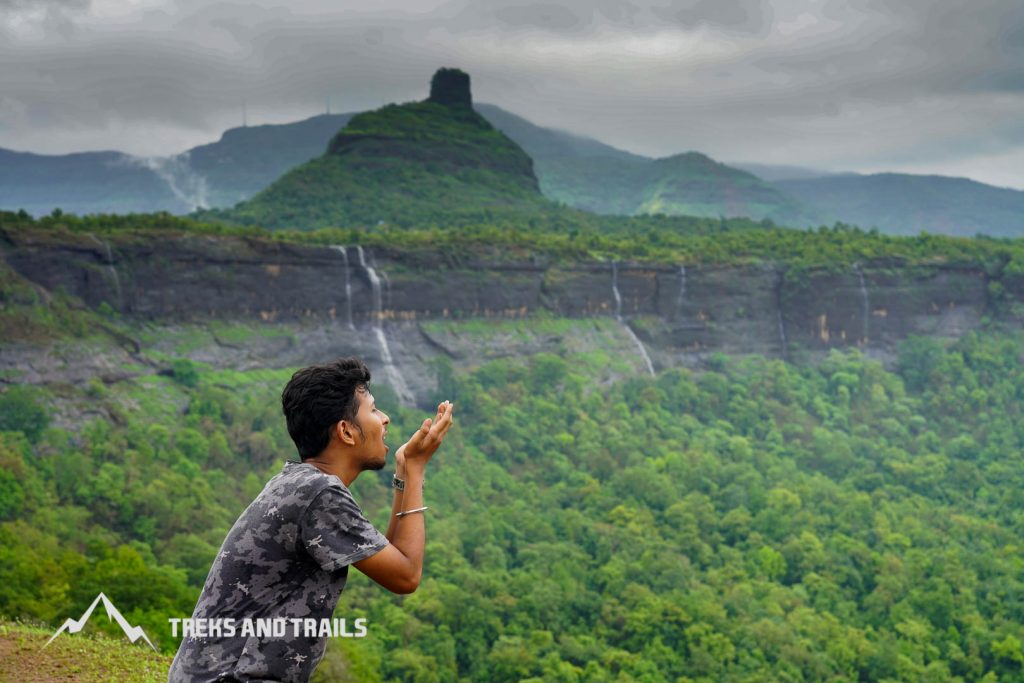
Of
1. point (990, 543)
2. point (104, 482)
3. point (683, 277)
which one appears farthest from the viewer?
point (683, 277)

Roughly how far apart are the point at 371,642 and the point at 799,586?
16212mm

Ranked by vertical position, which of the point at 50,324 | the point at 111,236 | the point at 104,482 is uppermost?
the point at 111,236

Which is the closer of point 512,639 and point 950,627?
point 512,639

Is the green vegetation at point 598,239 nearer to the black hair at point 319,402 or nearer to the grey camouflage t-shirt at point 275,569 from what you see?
the black hair at point 319,402

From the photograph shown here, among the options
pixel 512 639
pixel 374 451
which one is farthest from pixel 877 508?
pixel 374 451

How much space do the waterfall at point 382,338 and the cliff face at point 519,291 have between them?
0.08 m

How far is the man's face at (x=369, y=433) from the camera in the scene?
4824mm

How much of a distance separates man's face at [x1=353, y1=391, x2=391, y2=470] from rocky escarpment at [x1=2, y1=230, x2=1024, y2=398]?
1580 inches

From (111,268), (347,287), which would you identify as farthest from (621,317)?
(111,268)

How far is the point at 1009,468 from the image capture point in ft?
181

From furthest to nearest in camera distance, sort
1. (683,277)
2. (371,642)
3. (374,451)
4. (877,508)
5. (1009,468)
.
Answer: (683,277) → (1009,468) → (877,508) → (371,642) → (374,451)

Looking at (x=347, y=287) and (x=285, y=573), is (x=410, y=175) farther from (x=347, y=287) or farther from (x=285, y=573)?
(x=285, y=573)

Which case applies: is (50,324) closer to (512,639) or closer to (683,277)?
(512,639)

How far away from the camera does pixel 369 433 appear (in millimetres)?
4832
